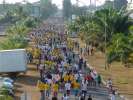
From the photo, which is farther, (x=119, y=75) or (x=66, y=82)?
(x=119, y=75)

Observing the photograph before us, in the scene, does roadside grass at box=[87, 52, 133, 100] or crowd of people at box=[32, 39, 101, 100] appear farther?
roadside grass at box=[87, 52, 133, 100]

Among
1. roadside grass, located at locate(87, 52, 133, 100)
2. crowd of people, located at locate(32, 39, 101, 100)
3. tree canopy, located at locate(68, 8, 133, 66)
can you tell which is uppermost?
tree canopy, located at locate(68, 8, 133, 66)

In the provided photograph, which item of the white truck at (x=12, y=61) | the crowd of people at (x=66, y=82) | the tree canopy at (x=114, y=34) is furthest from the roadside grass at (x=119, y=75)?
the white truck at (x=12, y=61)

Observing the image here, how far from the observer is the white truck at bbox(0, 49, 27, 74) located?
3903 centimetres

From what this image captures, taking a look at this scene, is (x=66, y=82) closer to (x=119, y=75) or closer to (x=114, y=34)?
(x=119, y=75)

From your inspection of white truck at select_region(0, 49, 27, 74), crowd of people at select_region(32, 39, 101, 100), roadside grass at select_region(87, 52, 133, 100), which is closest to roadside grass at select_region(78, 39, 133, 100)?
roadside grass at select_region(87, 52, 133, 100)

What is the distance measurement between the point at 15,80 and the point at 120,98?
986 cm

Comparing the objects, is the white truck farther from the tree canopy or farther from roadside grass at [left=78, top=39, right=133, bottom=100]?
the tree canopy

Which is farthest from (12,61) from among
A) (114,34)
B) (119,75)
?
(114,34)

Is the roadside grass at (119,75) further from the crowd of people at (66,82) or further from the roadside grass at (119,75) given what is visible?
the crowd of people at (66,82)

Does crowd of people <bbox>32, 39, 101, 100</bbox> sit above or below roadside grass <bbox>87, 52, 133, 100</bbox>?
above

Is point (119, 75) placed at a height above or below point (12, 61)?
below

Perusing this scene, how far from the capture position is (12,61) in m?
38.9

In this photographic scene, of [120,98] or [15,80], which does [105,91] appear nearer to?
[120,98]
